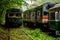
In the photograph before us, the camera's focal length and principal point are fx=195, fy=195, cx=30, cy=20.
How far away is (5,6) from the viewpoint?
12641mm

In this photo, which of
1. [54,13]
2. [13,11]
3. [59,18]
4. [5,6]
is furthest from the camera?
[13,11]

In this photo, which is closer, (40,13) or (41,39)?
(41,39)

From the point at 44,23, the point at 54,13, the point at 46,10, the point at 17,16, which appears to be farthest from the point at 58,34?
the point at 17,16

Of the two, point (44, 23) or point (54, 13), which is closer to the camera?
point (54, 13)

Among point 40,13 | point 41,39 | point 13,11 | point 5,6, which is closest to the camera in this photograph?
point 41,39

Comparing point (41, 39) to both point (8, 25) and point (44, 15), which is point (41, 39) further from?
point (8, 25)

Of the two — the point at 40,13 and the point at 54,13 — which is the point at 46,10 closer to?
the point at 40,13

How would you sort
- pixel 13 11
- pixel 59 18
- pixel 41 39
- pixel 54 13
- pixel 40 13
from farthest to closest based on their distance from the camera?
1. pixel 13 11
2. pixel 40 13
3. pixel 54 13
4. pixel 59 18
5. pixel 41 39

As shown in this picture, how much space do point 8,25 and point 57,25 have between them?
8911 millimetres

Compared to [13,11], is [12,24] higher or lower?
lower

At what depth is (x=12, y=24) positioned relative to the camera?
21.5 m

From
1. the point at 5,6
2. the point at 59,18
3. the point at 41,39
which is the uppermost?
the point at 5,6

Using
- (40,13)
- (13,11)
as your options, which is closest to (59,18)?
(40,13)

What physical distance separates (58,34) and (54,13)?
1.79 meters
